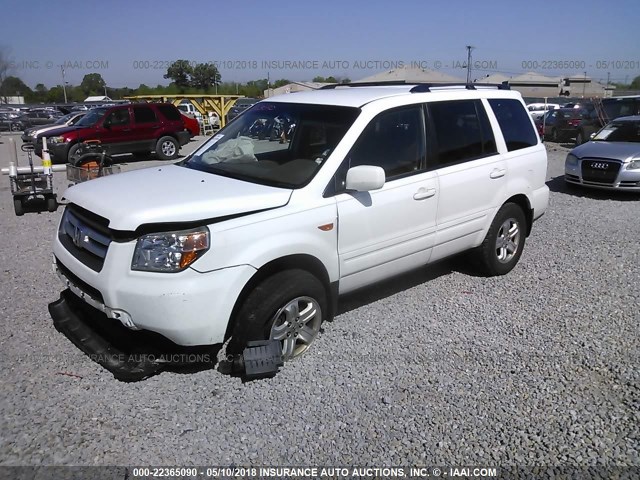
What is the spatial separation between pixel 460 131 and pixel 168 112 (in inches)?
534

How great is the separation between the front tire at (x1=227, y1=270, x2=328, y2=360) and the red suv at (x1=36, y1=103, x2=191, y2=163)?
1308cm

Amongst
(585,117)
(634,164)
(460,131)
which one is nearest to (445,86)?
(460,131)

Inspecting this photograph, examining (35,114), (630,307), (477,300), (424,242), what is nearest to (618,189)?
(630,307)

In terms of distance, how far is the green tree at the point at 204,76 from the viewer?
237ft

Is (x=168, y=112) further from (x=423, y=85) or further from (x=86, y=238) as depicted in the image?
(x=86, y=238)

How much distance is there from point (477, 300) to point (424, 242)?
3.11 feet

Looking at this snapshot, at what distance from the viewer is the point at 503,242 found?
217 inches

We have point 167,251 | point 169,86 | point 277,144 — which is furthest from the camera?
point 169,86

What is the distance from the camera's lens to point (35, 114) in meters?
32.9

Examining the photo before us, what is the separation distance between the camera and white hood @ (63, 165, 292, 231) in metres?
3.17

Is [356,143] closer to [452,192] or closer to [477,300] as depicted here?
[452,192]

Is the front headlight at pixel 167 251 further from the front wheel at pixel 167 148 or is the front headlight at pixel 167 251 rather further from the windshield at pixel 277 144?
the front wheel at pixel 167 148

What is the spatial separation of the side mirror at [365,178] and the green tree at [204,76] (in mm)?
72569

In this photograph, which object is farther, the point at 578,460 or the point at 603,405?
the point at 603,405
